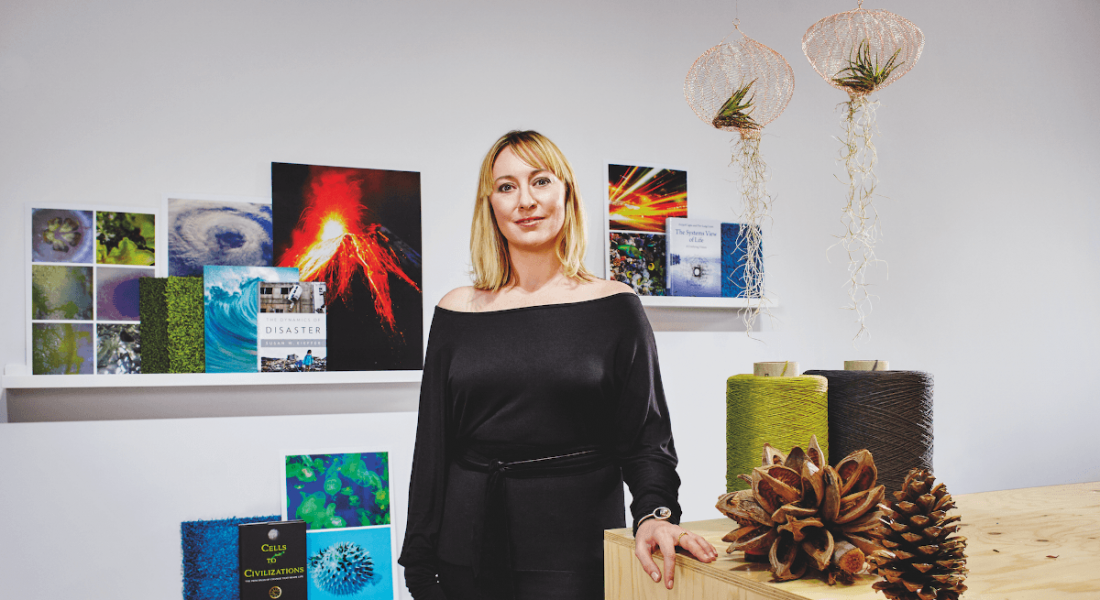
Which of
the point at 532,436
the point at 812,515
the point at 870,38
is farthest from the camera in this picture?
the point at 870,38

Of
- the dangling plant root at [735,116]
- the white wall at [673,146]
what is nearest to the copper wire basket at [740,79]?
the dangling plant root at [735,116]

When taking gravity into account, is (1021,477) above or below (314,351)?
below

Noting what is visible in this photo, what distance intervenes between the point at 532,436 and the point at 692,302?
1186 millimetres

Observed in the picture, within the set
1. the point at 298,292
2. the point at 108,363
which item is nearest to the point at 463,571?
the point at 298,292

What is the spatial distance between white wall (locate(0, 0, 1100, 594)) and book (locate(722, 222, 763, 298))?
3.2 inches

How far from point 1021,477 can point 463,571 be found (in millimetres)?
2578

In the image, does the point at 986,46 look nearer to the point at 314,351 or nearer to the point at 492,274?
the point at 492,274

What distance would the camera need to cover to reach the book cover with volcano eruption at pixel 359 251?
2.06 metres

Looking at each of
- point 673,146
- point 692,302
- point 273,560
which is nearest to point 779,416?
point 692,302

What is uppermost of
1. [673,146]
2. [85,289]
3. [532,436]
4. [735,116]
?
[673,146]

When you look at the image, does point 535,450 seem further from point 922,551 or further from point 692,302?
point 692,302

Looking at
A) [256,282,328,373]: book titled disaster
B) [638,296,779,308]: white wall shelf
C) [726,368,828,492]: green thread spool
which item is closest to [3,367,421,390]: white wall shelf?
[256,282,328,373]: book titled disaster

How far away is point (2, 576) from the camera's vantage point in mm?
1811

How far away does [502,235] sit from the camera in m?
1.49
